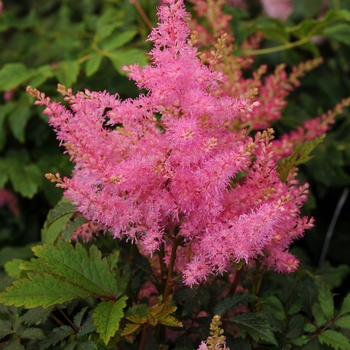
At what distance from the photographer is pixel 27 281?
721 millimetres

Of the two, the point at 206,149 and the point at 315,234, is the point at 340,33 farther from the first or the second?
the point at 206,149

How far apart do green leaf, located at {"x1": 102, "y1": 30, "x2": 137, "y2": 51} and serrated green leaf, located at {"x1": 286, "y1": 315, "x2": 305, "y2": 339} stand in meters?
0.82

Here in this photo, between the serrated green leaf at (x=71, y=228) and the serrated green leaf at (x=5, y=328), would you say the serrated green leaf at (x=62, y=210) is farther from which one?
the serrated green leaf at (x=5, y=328)

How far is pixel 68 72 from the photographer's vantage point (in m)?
1.35

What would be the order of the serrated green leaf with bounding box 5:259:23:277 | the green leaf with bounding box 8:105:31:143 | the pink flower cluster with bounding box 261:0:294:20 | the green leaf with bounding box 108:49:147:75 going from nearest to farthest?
the serrated green leaf with bounding box 5:259:23:277 → the green leaf with bounding box 108:49:147:75 → the green leaf with bounding box 8:105:31:143 → the pink flower cluster with bounding box 261:0:294:20

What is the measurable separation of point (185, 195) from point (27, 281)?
0.24 meters

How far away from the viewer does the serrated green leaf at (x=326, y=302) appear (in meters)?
0.82

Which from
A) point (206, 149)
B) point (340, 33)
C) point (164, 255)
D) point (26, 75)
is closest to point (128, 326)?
point (164, 255)

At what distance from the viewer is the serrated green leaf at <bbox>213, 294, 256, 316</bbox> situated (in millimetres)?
798

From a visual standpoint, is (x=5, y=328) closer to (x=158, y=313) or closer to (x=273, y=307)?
(x=158, y=313)

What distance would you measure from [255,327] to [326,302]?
0.14 meters

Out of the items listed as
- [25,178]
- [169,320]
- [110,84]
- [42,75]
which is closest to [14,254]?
[25,178]

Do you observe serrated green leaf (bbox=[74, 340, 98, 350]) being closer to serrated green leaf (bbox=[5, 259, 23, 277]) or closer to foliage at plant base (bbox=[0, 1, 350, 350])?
foliage at plant base (bbox=[0, 1, 350, 350])

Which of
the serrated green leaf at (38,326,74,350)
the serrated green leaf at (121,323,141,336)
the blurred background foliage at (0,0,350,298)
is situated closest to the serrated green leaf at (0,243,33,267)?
the blurred background foliage at (0,0,350,298)
